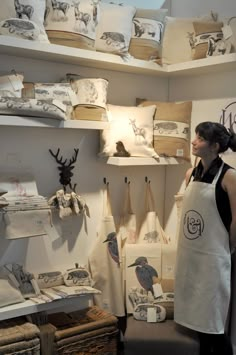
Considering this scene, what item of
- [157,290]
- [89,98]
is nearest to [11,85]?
[89,98]

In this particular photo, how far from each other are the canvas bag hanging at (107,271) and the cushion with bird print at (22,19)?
118 centimetres

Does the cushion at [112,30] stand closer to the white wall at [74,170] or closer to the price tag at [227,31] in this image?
the white wall at [74,170]

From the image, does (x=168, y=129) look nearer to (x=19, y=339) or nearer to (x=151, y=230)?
(x=151, y=230)

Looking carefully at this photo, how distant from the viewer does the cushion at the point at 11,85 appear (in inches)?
88.5

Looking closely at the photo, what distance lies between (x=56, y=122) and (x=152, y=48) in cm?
87

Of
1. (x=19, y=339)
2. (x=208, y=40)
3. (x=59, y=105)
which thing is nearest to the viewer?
(x=19, y=339)

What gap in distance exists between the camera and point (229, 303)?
2523 millimetres

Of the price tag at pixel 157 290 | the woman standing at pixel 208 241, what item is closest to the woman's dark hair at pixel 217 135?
the woman standing at pixel 208 241

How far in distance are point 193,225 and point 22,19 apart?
54.9 inches

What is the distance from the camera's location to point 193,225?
2.46m

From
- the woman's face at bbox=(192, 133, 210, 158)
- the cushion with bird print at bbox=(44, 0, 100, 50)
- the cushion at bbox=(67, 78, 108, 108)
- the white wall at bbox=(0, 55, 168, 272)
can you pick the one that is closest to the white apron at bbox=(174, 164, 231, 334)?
the woman's face at bbox=(192, 133, 210, 158)

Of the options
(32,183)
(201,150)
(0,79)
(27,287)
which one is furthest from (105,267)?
(0,79)

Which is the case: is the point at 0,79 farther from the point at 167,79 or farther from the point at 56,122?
the point at 167,79

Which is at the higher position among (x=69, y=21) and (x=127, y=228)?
(x=69, y=21)
